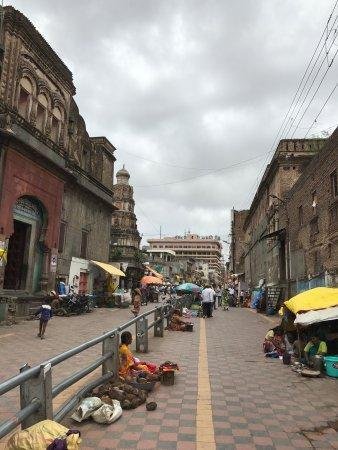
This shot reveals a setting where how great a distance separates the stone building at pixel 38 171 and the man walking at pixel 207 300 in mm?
8077

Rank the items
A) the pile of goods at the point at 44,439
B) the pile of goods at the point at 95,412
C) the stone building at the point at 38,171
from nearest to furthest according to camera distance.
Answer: the pile of goods at the point at 44,439, the pile of goods at the point at 95,412, the stone building at the point at 38,171

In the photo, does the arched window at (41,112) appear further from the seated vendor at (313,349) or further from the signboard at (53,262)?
the seated vendor at (313,349)

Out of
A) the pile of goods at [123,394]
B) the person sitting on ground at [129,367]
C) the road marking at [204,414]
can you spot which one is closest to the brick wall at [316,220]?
the road marking at [204,414]

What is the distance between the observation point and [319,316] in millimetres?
8898

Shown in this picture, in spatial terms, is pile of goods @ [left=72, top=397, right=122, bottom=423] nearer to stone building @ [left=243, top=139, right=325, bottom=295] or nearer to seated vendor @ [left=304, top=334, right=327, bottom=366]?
seated vendor @ [left=304, top=334, right=327, bottom=366]

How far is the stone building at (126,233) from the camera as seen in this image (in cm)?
5156

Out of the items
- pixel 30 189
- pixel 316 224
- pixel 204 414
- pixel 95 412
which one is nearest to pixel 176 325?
pixel 316 224

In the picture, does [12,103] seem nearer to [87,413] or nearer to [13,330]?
[13,330]

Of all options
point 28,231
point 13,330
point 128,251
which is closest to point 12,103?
point 28,231

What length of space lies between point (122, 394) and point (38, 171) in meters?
16.3

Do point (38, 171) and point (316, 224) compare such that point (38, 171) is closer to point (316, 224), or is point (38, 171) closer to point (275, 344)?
point (316, 224)

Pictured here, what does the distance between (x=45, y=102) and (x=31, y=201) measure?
546cm

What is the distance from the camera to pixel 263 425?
5.39 metres

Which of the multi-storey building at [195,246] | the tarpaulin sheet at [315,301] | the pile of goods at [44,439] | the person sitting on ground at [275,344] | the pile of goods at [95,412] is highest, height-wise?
the multi-storey building at [195,246]
